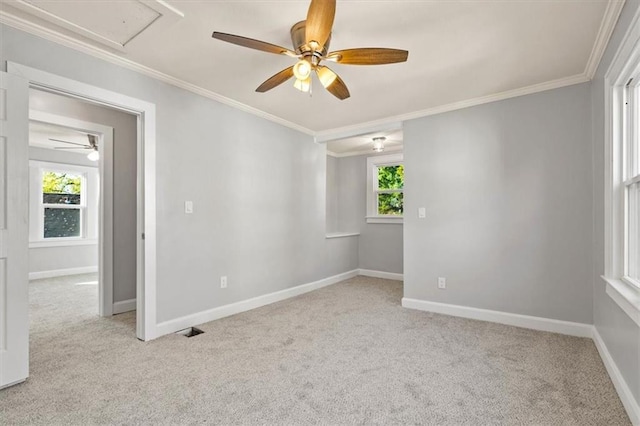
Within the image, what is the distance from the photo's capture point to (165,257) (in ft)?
9.47

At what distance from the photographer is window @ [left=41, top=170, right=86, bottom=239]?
596 centimetres

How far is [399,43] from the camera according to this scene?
229cm

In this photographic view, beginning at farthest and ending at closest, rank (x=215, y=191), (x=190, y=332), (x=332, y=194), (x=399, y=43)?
1. (x=332, y=194)
2. (x=215, y=191)
3. (x=190, y=332)
4. (x=399, y=43)

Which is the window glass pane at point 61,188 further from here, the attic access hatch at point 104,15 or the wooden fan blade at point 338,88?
the wooden fan blade at point 338,88

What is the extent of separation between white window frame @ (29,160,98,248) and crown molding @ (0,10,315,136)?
4.56 m

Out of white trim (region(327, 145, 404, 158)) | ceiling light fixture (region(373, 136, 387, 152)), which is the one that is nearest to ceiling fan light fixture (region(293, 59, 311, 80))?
ceiling light fixture (region(373, 136, 387, 152))

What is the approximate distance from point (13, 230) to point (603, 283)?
4.07 m

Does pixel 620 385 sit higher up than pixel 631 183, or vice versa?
pixel 631 183

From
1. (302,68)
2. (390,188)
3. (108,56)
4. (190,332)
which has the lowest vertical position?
(190,332)


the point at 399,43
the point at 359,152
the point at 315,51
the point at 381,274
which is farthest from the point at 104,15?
the point at 381,274

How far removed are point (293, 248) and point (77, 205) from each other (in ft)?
16.2

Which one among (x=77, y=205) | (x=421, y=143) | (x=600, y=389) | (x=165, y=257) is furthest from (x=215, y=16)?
(x=77, y=205)

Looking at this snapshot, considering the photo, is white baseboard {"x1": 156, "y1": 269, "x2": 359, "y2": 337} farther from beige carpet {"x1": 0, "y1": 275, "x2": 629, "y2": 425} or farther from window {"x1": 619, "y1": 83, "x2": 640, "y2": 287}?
window {"x1": 619, "y1": 83, "x2": 640, "y2": 287}

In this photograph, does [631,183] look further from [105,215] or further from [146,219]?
[105,215]
